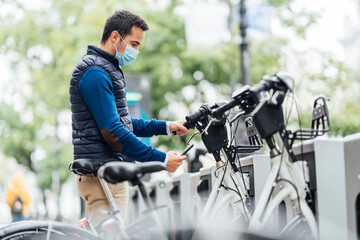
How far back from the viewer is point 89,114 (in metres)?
3.65

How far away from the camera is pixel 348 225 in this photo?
338cm

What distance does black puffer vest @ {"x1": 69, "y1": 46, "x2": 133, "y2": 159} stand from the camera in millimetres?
3617

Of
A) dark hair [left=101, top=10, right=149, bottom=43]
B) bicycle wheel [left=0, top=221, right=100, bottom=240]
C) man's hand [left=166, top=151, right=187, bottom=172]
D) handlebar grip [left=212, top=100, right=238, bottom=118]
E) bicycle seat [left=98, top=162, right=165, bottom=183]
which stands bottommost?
bicycle wheel [left=0, top=221, right=100, bottom=240]

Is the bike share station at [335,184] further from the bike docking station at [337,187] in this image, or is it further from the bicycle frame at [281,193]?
the bicycle frame at [281,193]

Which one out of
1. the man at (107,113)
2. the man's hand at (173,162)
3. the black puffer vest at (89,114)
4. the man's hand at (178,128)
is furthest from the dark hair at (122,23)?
the man's hand at (173,162)

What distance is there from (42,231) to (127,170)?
0.51m

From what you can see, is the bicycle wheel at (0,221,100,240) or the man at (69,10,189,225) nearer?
the bicycle wheel at (0,221,100,240)

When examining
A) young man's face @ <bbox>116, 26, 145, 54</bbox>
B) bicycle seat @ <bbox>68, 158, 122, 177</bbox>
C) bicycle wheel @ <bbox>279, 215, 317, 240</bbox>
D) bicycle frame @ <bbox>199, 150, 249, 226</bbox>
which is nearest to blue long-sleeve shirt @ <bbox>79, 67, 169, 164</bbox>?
bicycle seat @ <bbox>68, 158, 122, 177</bbox>

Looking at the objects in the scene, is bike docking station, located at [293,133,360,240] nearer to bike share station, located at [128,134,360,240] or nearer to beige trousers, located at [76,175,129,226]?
bike share station, located at [128,134,360,240]

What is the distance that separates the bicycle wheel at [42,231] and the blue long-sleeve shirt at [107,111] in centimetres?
74

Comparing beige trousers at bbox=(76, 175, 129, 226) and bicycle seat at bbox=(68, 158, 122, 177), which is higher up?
bicycle seat at bbox=(68, 158, 122, 177)

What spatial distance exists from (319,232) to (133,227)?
41.7 inches

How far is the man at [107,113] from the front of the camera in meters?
3.54

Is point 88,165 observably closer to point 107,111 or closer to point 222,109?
point 107,111
